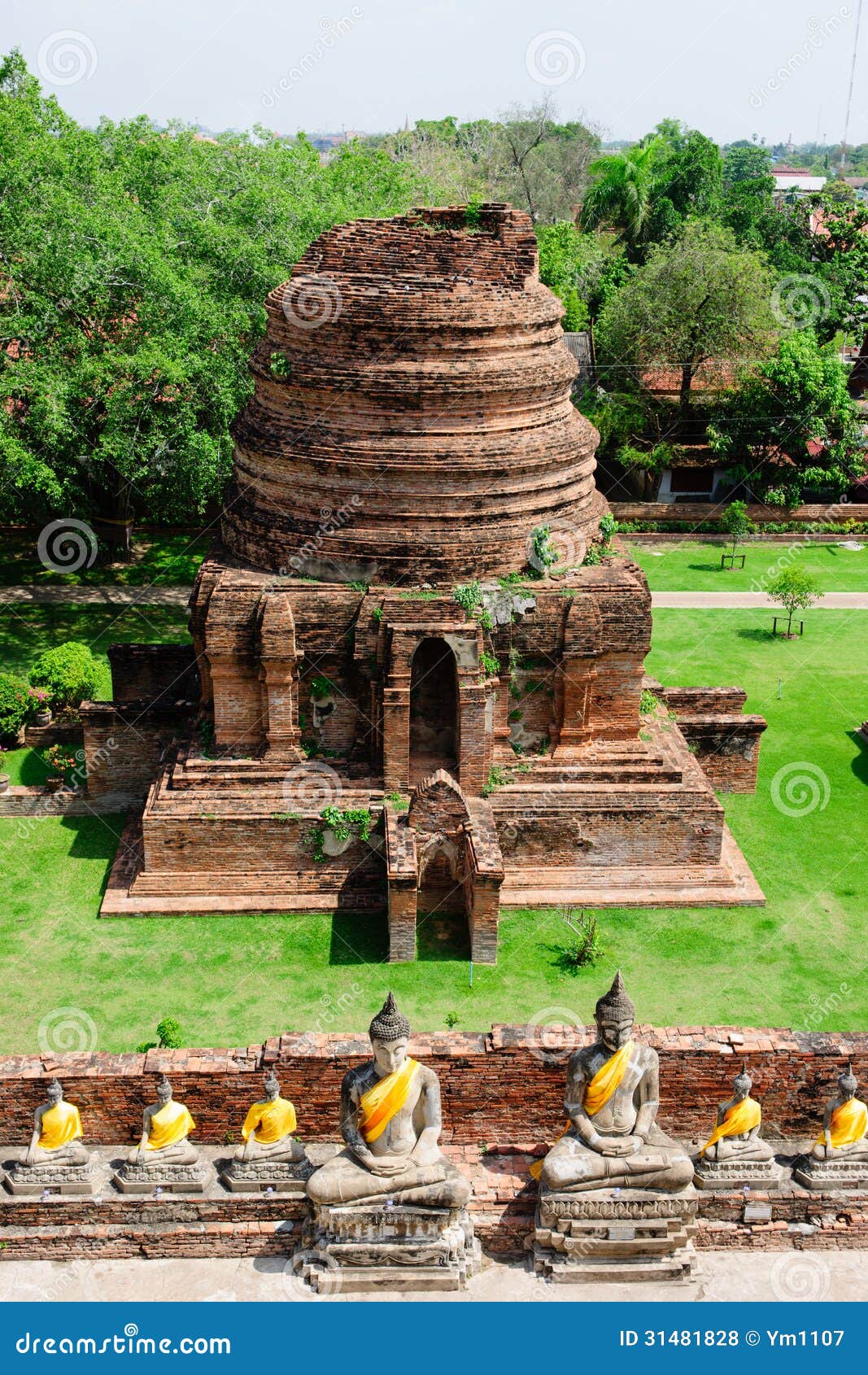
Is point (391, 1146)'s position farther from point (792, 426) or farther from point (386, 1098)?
point (792, 426)

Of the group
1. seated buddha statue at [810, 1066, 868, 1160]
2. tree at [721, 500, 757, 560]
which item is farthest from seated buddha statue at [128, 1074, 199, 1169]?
tree at [721, 500, 757, 560]

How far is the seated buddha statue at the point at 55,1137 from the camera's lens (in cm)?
1259

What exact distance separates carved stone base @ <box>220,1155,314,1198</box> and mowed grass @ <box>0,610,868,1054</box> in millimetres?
3307

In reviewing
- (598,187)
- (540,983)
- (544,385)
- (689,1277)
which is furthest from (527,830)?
(598,187)

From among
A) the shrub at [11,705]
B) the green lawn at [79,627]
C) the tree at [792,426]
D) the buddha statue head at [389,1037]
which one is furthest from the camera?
the tree at [792,426]

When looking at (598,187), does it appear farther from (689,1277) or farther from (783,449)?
(689,1277)

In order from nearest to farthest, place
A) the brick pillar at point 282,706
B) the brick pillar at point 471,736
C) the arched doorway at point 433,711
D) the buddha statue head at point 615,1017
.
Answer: the buddha statue head at point 615,1017, the brick pillar at point 471,736, the brick pillar at point 282,706, the arched doorway at point 433,711

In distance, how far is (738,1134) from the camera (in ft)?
41.9

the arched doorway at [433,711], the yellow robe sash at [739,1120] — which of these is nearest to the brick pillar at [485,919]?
the arched doorway at [433,711]

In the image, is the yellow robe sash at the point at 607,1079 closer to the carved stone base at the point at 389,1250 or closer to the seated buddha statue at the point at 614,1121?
the seated buddha statue at the point at 614,1121

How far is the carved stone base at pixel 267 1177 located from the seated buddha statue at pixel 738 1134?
3.68 metres

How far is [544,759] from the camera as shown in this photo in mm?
19234

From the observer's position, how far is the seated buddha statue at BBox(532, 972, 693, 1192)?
39.4 ft

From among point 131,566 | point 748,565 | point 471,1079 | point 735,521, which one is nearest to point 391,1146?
point 471,1079
